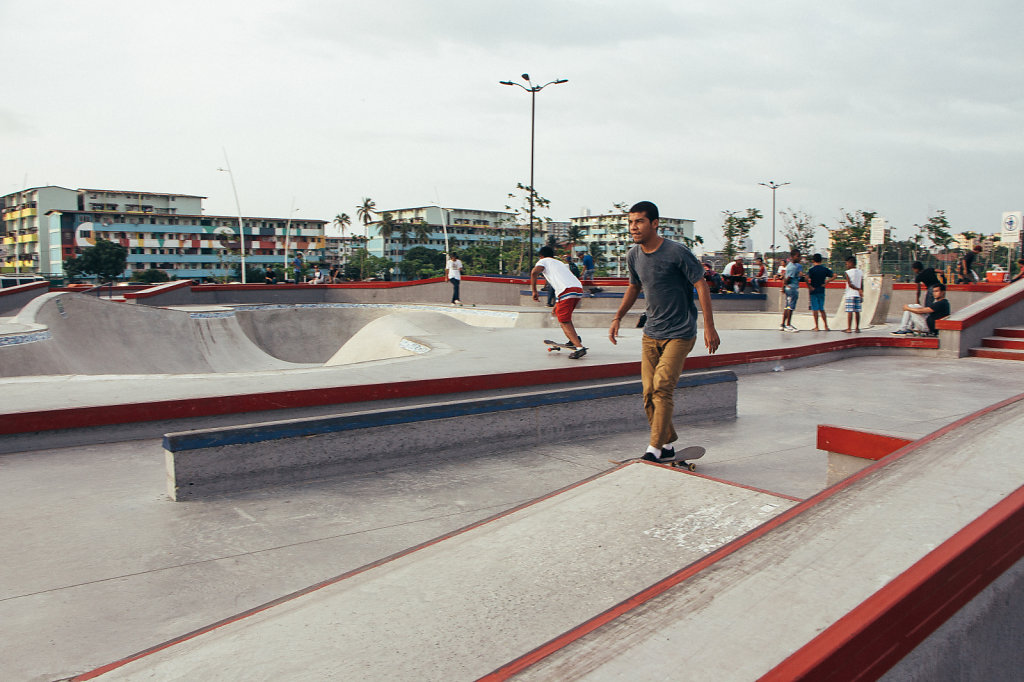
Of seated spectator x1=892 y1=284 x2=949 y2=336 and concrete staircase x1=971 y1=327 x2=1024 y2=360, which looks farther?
seated spectator x1=892 y1=284 x2=949 y2=336

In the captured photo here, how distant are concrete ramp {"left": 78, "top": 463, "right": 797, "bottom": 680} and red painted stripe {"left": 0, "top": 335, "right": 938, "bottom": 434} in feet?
9.63

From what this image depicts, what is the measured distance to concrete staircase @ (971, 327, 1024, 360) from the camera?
11.4m

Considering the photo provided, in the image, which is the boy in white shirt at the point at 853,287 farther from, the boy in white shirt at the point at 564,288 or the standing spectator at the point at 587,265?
the standing spectator at the point at 587,265

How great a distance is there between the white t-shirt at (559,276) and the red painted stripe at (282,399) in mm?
1293

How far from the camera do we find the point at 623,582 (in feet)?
9.08

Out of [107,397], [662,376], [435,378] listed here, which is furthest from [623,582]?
[107,397]

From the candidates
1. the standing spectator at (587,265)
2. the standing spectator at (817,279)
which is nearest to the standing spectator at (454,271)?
the standing spectator at (587,265)

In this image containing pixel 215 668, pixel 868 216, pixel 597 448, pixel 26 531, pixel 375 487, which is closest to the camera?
pixel 215 668

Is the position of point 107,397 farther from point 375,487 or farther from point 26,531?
point 375,487

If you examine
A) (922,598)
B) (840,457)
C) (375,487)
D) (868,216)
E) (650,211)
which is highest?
(868,216)

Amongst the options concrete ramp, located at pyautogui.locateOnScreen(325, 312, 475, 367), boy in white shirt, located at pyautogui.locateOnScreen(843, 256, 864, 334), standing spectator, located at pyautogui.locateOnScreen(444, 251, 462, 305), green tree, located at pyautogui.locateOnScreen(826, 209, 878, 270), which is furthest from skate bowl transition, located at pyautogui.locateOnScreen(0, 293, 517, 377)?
green tree, located at pyautogui.locateOnScreen(826, 209, 878, 270)

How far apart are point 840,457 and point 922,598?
2.68 meters

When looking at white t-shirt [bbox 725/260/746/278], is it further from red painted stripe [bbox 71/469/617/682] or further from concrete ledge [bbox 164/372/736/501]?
red painted stripe [bbox 71/469/617/682]

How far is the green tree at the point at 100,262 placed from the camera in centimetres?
9281
